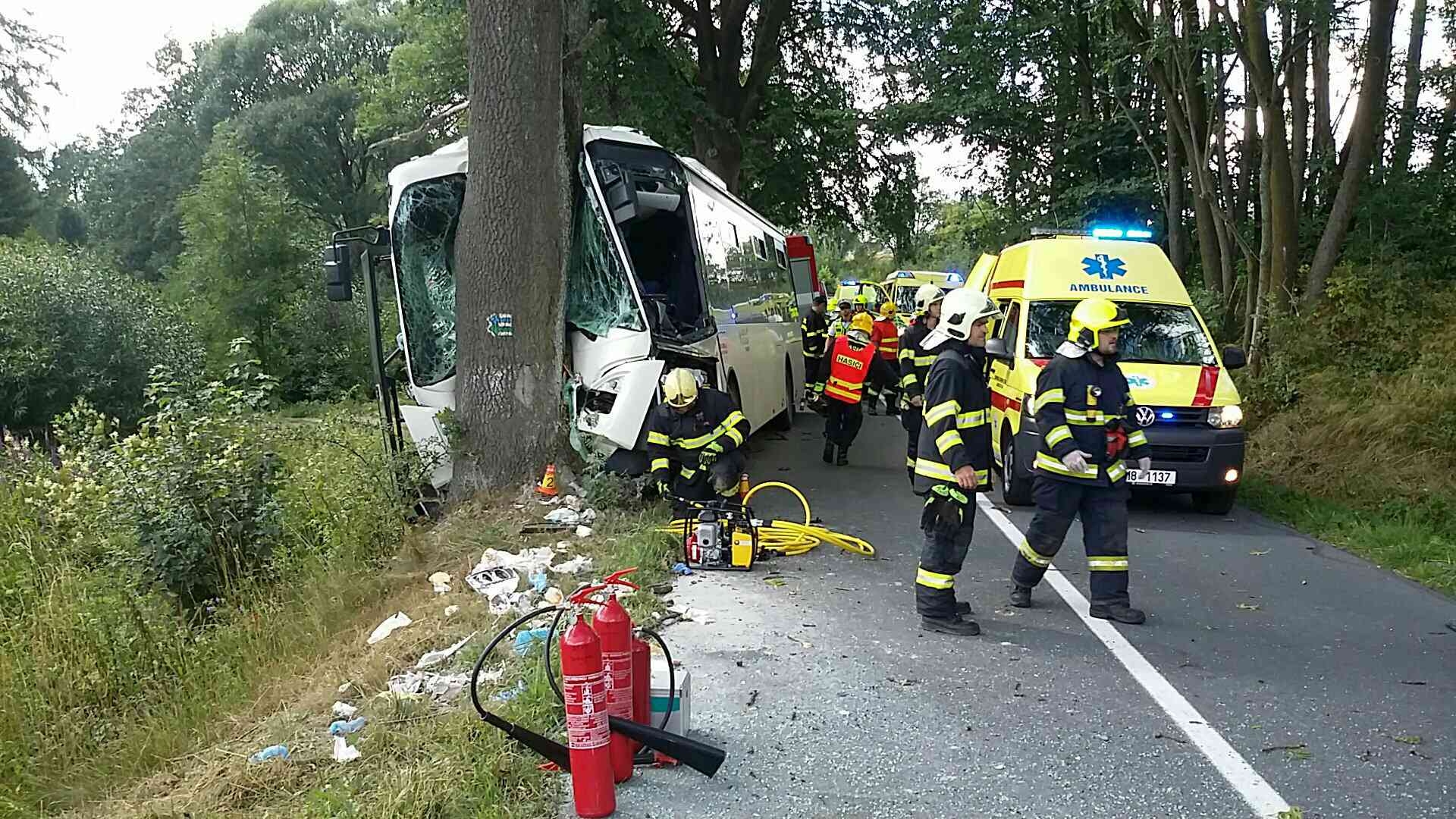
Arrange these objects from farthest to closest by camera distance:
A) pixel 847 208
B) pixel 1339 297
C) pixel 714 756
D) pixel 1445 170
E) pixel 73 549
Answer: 1. pixel 847 208
2. pixel 1445 170
3. pixel 1339 297
4. pixel 73 549
5. pixel 714 756

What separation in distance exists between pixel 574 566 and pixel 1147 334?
5404 millimetres

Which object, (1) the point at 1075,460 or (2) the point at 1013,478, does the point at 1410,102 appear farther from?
(1) the point at 1075,460

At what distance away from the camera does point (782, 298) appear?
15.5 m

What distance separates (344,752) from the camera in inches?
163

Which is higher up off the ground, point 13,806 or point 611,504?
point 611,504

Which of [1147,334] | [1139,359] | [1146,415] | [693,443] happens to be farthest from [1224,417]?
[693,443]

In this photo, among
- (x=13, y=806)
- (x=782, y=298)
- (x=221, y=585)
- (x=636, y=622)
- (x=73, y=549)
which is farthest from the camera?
(x=782, y=298)

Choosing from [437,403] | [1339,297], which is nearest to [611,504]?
[437,403]

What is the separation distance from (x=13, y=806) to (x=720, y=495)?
445 centimetres

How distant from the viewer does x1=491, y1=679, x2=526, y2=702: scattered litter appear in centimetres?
449

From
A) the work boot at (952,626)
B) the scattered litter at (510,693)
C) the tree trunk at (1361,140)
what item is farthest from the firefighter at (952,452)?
the tree trunk at (1361,140)

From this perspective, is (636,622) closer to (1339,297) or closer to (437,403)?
(437,403)

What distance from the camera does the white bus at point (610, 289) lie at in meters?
8.37

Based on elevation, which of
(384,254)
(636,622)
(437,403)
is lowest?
(636,622)
